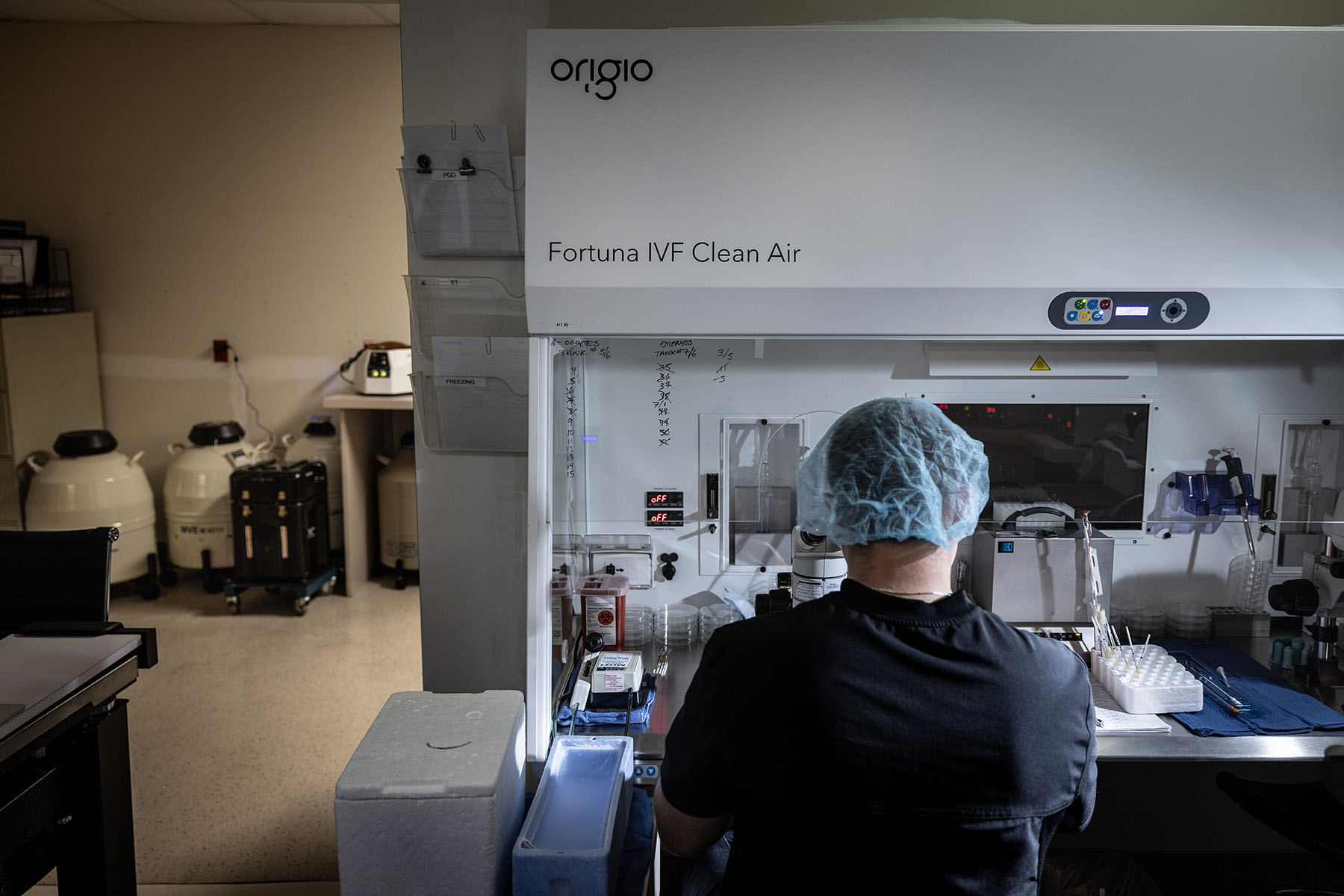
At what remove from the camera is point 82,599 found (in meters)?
2.26

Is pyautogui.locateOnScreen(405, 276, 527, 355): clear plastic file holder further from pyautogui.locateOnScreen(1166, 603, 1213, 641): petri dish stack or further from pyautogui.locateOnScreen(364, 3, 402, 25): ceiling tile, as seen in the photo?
pyautogui.locateOnScreen(364, 3, 402, 25): ceiling tile

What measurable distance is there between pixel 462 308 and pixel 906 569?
1480mm

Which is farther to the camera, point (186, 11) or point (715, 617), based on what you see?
point (186, 11)

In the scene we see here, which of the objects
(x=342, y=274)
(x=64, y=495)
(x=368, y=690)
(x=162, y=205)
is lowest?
(x=368, y=690)

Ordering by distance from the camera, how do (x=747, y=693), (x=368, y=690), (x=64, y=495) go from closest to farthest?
(x=747, y=693) < (x=368, y=690) < (x=64, y=495)

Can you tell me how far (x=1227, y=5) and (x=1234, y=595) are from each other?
1396 millimetres

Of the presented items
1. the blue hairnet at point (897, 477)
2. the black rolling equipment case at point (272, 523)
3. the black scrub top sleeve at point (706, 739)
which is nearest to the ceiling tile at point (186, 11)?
the black rolling equipment case at point (272, 523)

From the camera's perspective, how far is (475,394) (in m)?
2.33

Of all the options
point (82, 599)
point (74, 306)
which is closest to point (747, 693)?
point (82, 599)

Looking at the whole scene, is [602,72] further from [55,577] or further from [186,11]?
[186,11]

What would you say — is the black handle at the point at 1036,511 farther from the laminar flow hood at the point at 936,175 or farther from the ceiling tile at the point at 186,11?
the ceiling tile at the point at 186,11

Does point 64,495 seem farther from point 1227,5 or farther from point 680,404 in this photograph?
point 1227,5

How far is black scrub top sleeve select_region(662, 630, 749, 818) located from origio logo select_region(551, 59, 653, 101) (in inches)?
41.9

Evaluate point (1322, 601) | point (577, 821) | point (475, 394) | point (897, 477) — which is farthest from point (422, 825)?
point (1322, 601)
